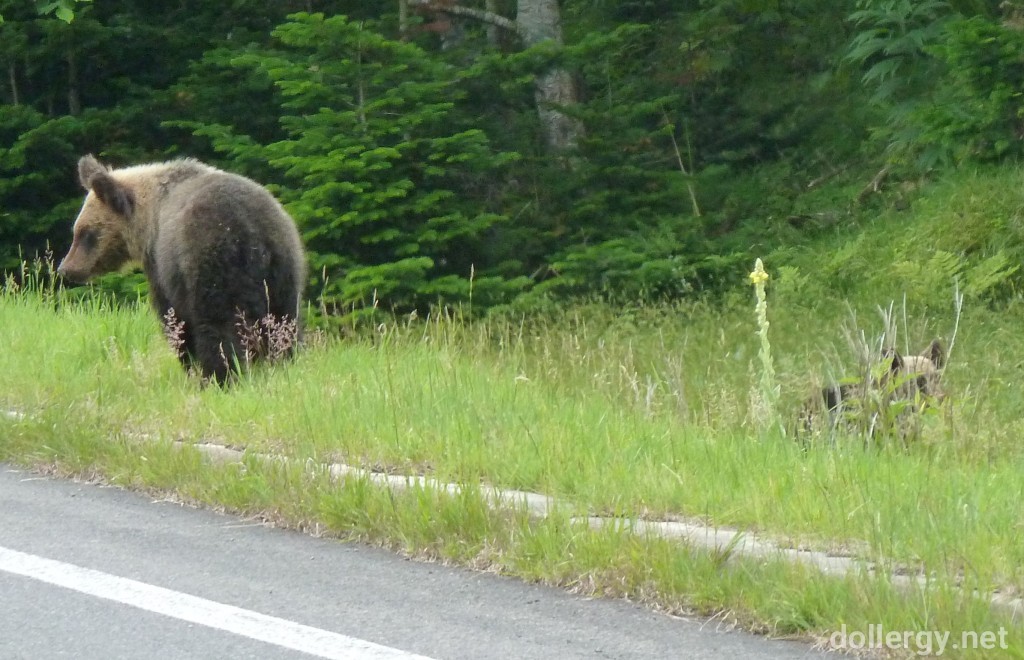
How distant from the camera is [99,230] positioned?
9.58 meters

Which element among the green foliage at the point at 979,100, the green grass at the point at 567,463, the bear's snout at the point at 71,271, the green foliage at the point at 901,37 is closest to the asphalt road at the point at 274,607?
the green grass at the point at 567,463

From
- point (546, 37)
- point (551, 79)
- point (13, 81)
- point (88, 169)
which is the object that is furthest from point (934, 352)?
point (13, 81)

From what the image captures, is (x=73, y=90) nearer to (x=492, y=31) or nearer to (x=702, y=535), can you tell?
(x=492, y=31)

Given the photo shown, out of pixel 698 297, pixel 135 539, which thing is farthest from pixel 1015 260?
pixel 135 539

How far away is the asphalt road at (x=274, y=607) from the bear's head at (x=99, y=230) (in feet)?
13.6

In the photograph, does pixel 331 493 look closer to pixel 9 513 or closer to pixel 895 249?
pixel 9 513

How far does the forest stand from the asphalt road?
22.6 ft

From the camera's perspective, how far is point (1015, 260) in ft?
37.9

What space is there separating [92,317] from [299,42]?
13.8 ft

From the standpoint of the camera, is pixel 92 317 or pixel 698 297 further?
pixel 698 297

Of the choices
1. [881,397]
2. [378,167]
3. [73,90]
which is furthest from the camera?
[73,90]

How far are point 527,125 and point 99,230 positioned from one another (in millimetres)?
6780

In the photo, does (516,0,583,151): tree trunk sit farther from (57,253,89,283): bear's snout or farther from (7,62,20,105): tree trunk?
(7,62,20,105): tree trunk

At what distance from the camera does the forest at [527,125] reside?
12.7 meters
